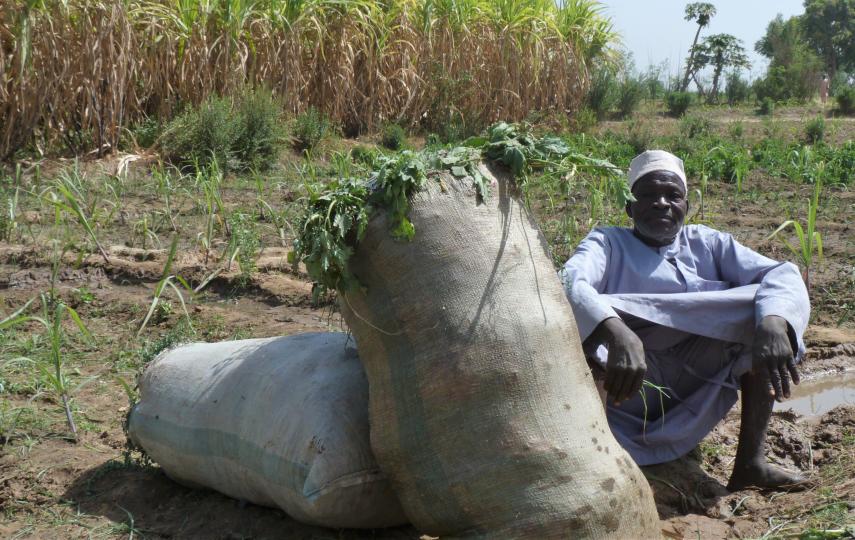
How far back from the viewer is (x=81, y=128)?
8.49 meters

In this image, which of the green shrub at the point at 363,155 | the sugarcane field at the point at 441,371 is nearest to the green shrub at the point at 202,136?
the green shrub at the point at 363,155

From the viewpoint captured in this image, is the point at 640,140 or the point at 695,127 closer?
the point at 640,140

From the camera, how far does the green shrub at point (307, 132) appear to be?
940 cm

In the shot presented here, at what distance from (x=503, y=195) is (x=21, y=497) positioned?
5.86 feet

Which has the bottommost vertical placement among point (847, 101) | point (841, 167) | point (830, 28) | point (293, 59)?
point (841, 167)

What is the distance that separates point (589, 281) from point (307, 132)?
681cm

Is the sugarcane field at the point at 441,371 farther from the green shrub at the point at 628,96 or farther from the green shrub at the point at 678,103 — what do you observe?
the green shrub at the point at 678,103

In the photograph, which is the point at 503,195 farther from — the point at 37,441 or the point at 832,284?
the point at 832,284

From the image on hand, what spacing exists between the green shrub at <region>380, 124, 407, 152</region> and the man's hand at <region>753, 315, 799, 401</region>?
7778mm

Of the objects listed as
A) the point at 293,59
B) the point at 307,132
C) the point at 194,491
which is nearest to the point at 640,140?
the point at 307,132

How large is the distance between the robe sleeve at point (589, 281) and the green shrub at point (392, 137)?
7.27 metres

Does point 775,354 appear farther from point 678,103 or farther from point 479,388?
point 678,103

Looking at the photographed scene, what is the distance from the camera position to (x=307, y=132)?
9.45m

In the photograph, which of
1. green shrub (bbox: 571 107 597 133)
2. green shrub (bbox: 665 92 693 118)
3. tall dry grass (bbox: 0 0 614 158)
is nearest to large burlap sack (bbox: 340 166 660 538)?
tall dry grass (bbox: 0 0 614 158)
